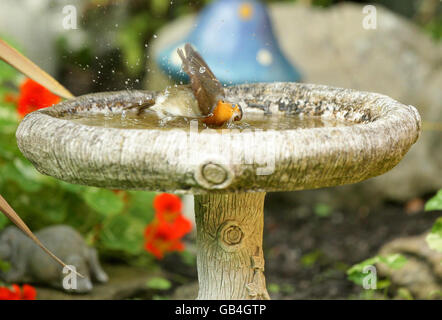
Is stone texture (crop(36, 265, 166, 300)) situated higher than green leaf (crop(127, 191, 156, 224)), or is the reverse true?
green leaf (crop(127, 191, 156, 224))

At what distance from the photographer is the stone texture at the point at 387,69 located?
185 inches

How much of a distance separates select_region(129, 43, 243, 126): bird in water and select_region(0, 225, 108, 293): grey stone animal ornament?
1210 mm

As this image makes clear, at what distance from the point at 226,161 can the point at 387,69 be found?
138 inches

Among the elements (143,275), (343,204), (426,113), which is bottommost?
(143,275)

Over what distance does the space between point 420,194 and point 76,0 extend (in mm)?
3925

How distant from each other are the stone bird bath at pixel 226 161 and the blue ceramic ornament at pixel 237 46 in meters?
1.98

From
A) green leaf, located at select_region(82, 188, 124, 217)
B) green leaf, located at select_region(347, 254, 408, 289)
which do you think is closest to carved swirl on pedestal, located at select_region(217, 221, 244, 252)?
green leaf, located at select_region(347, 254, 408, 289)

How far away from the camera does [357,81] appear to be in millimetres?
4742

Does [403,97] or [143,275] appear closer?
[143,275]

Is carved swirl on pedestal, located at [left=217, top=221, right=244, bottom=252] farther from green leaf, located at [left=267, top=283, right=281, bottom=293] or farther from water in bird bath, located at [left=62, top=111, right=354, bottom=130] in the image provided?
green leaf, located at [left=267, top=283, right=281, bottom=293]

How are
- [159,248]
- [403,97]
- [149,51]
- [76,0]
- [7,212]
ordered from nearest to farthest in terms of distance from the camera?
[7,212], [159,248], [403,97], [149,51], [76,0]

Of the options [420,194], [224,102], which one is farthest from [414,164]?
[224,102]

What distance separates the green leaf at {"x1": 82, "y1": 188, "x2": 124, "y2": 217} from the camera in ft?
10.0
